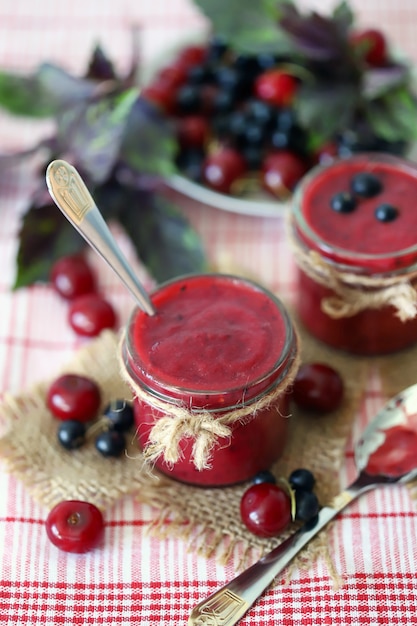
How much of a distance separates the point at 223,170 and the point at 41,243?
363mm

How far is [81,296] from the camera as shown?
4.73 feet

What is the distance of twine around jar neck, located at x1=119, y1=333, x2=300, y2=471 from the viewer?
0.99 meters

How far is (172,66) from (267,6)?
0.78 ft

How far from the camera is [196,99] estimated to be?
1663 mm

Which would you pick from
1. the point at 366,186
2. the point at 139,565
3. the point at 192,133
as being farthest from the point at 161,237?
the point at 139,565

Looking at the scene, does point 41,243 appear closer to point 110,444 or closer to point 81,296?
point 81,296

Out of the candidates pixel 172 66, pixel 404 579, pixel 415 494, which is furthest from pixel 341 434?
pixel 172 66

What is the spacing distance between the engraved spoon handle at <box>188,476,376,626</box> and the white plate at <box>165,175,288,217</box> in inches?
23.8

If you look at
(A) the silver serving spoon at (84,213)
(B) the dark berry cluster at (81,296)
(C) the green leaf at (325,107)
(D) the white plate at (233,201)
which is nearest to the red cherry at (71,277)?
(B) the dark berry cluster at (81,296)

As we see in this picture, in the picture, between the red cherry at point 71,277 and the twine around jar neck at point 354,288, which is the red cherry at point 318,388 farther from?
the red cherry at point 71,277

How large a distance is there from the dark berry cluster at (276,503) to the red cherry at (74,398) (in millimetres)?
274

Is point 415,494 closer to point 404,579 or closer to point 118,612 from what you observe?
point 404,579

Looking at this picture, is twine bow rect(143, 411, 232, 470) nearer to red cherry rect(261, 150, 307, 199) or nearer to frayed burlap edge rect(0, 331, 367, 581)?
frayed burlap edge rect(0, 331, 367, 581)

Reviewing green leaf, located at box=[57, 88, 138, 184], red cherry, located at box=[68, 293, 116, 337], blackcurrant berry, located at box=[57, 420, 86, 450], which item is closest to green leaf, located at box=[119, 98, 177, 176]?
green leaf, located at box=[57, 88, 138, 184]
